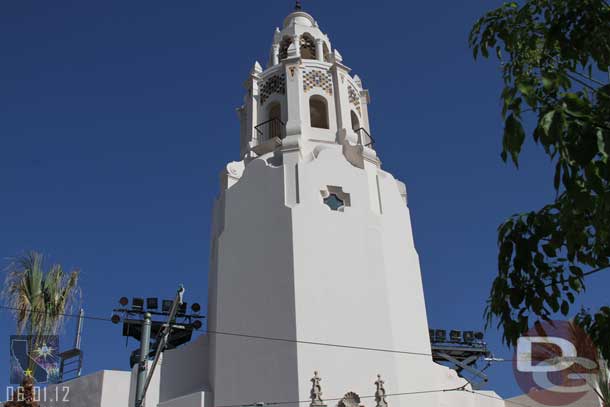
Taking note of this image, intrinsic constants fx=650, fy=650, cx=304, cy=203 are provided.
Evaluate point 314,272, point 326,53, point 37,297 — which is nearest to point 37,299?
point 37,297

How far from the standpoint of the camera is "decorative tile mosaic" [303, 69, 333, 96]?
27.9 metres

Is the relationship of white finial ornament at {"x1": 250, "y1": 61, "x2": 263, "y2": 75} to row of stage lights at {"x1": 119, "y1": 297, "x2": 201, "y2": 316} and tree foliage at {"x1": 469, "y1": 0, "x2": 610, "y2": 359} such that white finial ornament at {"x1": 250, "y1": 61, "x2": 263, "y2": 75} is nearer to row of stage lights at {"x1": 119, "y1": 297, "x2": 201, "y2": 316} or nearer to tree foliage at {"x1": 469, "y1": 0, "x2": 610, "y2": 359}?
row of stage lights at {"x1": 119, "y1": 297, "x2": 201, "y2": 316}

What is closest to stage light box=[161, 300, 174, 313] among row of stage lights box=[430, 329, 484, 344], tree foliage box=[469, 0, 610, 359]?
row of stage lights box=[430, 329, 484, 344]

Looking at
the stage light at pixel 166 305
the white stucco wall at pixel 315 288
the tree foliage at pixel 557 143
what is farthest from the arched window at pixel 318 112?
the tree foliage at pixel 557 143

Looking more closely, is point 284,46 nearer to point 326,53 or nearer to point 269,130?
point 326,53

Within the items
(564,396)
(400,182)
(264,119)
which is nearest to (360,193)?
(400,182)

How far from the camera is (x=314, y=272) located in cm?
2177

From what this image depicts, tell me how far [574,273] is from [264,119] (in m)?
22.8

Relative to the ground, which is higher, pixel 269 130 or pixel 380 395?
pixel 269 130

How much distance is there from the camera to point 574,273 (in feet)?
21.3

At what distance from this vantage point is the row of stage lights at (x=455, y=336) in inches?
1657

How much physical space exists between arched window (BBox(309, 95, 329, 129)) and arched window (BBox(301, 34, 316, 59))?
3.10 meters

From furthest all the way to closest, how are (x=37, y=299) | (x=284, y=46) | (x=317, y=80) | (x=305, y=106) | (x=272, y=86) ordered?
(x=284, y=46) → (x=272, y=86) → (x=317, y=80) → (x=305, y=106) → (x=37, y=299)

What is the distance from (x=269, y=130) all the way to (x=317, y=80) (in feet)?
9.86
